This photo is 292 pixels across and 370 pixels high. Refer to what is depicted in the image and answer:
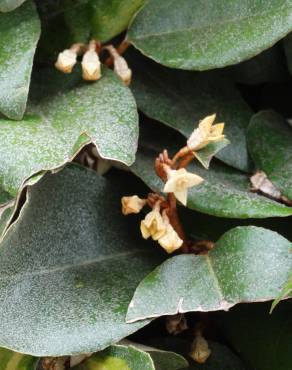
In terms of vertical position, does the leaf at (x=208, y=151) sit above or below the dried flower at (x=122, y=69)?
below

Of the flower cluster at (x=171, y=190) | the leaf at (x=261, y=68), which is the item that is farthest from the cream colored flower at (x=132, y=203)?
the leaf at (x=261, y=68)

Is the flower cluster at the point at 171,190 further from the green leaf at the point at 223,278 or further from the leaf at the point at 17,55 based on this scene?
the leaf at the point at 17,55

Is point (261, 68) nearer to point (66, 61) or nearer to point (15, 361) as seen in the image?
point (66, 61)

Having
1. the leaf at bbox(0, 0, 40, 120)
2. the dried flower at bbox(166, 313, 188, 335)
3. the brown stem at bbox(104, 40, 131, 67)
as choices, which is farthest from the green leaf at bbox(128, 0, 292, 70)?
the dried flower at bbox(166, 313, 188, 335)

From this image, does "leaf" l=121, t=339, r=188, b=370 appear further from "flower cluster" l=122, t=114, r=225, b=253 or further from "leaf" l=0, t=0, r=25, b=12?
"leaf" l=0, t=0, r=25, b=12

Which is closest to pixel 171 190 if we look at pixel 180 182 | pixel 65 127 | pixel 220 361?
pixel 180 182

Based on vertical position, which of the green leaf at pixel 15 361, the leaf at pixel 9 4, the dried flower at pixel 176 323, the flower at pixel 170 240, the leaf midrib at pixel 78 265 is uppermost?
the leaf at pixel 9 4

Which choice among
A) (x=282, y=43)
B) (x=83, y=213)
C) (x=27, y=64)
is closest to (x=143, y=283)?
(x=83, y=213)
